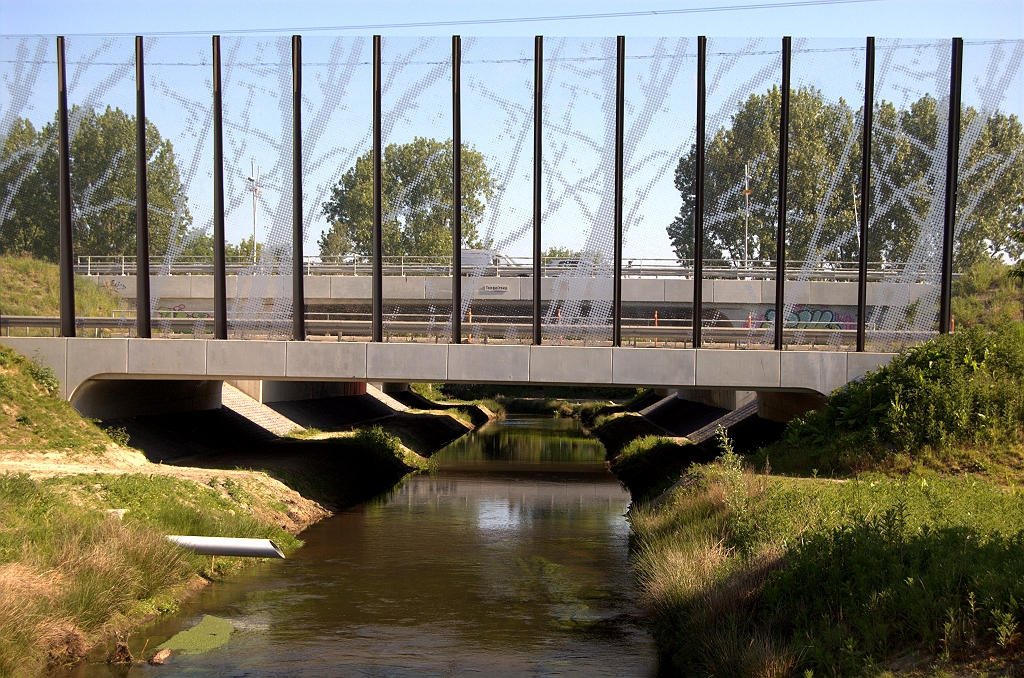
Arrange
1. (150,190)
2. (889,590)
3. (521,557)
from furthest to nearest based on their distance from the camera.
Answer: (150,190) → (521,557) → (889,590)

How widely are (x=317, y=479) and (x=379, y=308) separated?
596 centimetres

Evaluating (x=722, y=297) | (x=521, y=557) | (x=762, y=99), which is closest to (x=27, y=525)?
(x=521, y=557)

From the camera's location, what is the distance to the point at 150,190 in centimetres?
3045

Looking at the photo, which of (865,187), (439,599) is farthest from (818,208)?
(439,599)

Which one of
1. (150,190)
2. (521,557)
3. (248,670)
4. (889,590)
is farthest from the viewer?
(150,190)

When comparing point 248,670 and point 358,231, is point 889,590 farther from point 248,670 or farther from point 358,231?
point 358,231

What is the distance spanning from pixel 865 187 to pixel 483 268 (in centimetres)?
1167

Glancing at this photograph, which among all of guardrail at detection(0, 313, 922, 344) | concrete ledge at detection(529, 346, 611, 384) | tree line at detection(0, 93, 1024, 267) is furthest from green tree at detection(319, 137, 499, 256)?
concrete ledge at detection(529, 346, 611, 384)

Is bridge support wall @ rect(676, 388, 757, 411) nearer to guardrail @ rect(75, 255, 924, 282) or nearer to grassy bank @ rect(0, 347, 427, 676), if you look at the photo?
guardrail @ rect(75, 255, 924, 282)

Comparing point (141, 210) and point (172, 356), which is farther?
point (141, 210)

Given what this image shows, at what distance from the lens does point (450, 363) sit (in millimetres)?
27188

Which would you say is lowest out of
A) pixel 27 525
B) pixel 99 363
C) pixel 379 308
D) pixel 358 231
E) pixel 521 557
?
pixel 521 557

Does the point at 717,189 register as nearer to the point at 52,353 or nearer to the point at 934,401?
the point at 934,401

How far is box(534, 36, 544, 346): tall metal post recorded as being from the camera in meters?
28.1
